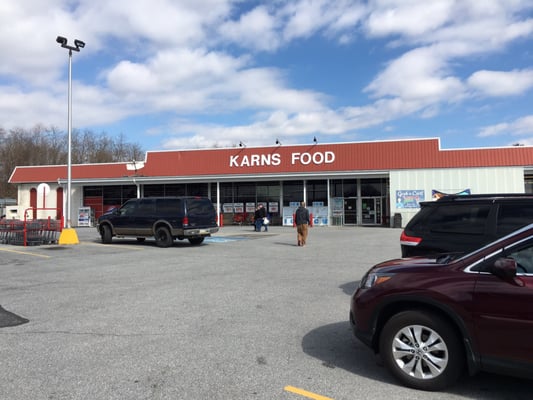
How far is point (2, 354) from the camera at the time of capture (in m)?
4.92

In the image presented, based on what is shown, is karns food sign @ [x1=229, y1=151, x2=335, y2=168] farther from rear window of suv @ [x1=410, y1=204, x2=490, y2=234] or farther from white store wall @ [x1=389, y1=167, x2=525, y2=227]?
rear window of suv @ [x1=410, y1=204, x2=490, y2=234]

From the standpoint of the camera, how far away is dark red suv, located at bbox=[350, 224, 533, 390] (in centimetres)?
348

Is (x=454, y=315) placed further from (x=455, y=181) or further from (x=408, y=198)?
(x=455, y=181)

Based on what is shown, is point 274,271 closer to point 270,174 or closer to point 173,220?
point 173,220

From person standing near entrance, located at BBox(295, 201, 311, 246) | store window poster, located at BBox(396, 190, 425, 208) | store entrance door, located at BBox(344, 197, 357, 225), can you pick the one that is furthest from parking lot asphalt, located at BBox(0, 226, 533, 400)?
store entrance door, located at BBox(344, 197, 357, 225)

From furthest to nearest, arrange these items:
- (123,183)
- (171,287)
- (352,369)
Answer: (123,183) < (171,287) < (352,369)

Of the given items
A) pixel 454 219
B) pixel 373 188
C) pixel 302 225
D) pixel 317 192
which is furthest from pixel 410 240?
pixel 317 192

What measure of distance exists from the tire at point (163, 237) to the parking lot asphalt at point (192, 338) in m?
5.78

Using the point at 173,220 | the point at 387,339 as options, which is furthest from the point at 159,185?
the point at 387,339

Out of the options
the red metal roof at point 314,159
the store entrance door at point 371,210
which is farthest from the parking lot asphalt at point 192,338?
the store entrance door at point 371,210

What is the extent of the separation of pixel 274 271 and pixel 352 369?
6.39 meters

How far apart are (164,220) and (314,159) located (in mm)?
15604

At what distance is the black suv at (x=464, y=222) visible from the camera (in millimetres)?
6348

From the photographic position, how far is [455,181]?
27.6 m
